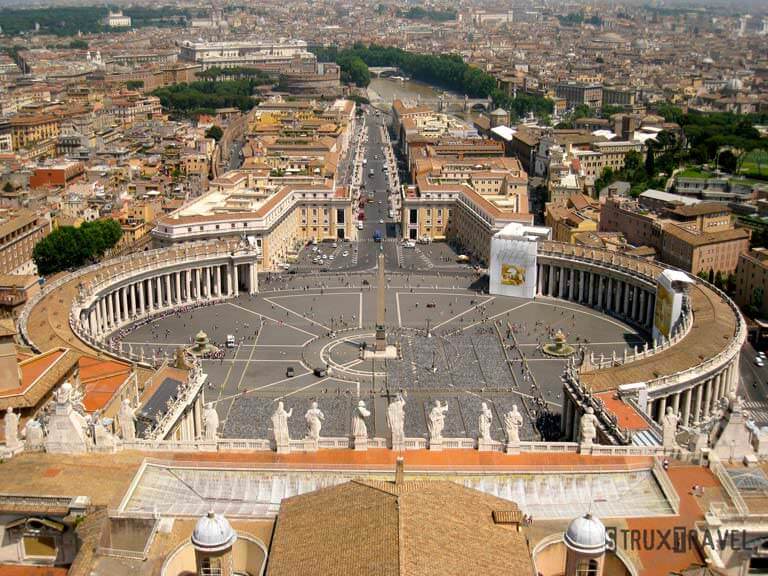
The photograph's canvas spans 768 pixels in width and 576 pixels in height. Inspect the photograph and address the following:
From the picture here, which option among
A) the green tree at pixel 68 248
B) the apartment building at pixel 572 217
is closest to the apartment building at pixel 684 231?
the apartment building at pixel 572 217

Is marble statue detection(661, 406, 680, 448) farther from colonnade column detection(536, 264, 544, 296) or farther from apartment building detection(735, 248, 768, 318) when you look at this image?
colonnade column detection(536, 264, 544, 296)

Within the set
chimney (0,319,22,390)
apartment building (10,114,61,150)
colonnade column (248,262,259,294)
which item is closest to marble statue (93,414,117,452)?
chimney (0,319,22,390)

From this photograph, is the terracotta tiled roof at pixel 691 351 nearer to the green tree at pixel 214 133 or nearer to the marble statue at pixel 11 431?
the marble statue at pixel 11 431

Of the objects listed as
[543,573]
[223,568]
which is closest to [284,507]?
[223,568]

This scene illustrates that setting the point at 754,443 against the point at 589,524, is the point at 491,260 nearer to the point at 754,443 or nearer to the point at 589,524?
the point at 754,443

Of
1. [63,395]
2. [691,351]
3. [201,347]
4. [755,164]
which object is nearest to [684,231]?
[691,351]
